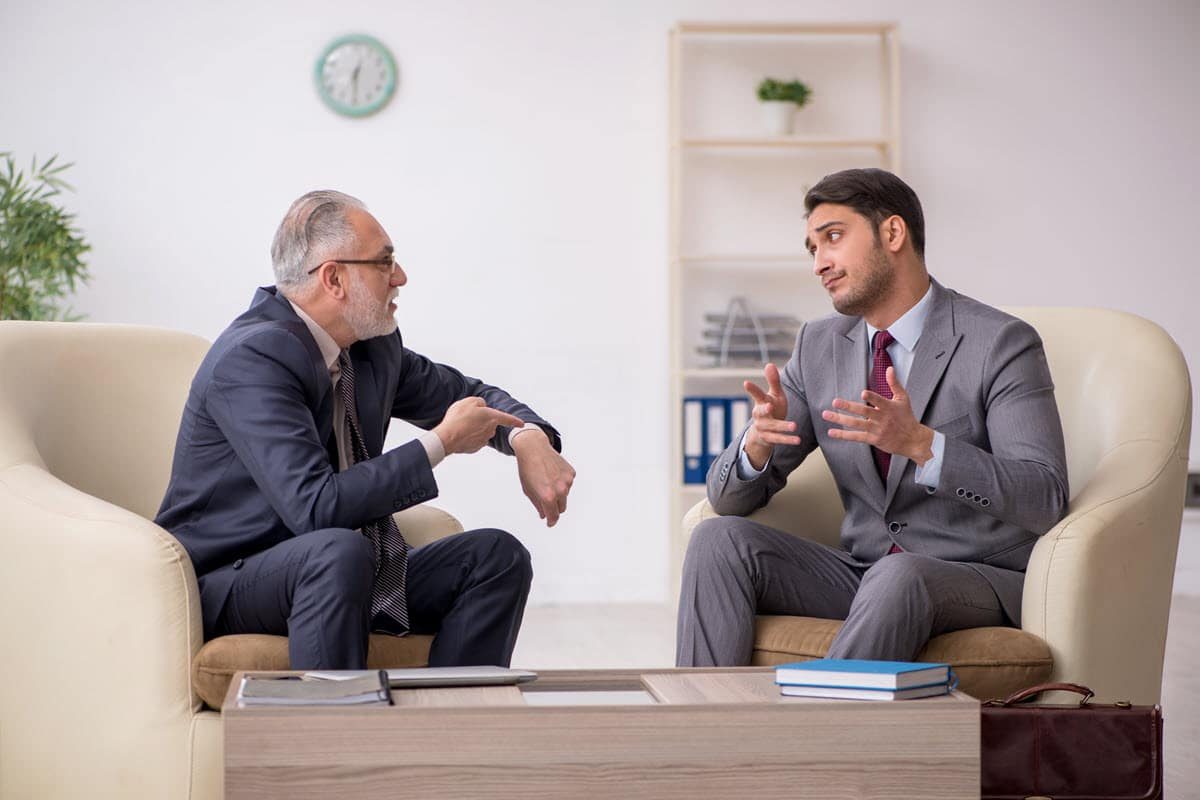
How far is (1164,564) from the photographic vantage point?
7.56ft

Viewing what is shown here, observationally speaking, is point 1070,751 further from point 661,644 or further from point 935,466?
point 661,644

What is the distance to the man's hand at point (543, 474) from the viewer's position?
2395 millimetres

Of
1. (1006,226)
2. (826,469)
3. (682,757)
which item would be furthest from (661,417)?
(682,757)

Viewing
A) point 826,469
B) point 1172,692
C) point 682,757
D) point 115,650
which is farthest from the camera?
point 1172,692

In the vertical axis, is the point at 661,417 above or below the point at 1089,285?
below

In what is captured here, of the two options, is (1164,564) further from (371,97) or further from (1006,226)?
(371,97)

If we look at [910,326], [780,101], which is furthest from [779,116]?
[910,326]

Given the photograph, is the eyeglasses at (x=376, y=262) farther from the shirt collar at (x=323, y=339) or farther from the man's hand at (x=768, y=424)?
the man's hand at (x=768, y=424)

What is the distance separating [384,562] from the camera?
225 centimetres

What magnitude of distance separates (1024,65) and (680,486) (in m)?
2.04

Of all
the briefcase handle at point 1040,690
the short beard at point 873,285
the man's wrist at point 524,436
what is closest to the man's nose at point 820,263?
the short beard at point 873,285

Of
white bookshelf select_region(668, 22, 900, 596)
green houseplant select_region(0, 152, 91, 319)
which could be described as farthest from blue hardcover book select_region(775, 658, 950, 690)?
green houseplant select_region(0, 152, 91, 319)

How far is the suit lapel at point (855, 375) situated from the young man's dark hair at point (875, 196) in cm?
18

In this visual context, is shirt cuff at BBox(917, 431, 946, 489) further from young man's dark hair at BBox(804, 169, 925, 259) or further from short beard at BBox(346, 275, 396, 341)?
short beard at BBox(346, 275, 396, 341)
